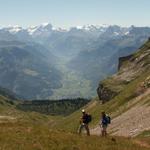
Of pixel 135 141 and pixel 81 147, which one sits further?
pixel 135 141

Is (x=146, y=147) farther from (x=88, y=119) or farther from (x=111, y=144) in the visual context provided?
(x=88, y=119)

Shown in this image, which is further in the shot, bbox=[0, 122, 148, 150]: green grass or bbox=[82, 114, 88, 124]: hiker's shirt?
bbox=[82, 114, 88, 124]: hiker's shirt

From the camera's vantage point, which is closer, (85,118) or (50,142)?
(50,142)

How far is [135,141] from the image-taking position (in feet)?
169

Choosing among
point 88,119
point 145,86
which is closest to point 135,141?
point 88,119

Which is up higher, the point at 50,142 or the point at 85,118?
the point at 85,118

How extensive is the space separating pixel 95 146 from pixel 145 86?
4341 inches

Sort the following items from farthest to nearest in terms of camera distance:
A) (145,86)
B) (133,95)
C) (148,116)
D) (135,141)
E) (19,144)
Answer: (133,95), (145,86), (148,116), (135,141), (19,144)

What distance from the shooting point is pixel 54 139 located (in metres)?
46.3

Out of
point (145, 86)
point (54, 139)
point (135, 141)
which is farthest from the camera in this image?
point (145, 86)

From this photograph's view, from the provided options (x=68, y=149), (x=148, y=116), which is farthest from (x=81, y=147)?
(x=148, y=116)

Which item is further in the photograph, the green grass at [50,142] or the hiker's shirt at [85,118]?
the hiker's shirt at [85,118]

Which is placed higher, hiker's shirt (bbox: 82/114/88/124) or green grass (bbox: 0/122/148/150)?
hiker's shirt (bbox: 82/114/88/124)

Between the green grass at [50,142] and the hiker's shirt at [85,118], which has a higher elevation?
the hiker's shirt at [85,118]
